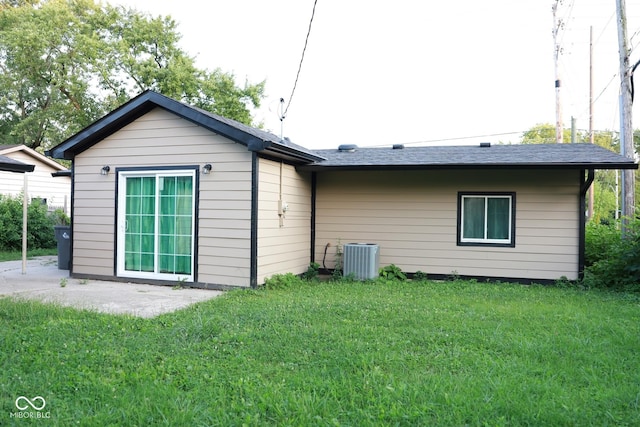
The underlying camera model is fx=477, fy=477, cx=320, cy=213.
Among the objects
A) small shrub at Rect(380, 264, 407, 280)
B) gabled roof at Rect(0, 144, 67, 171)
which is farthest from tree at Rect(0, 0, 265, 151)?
small shrub at Rect(380, 264, 407, 280)

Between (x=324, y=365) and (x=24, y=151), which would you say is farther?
(x=24, y=151)

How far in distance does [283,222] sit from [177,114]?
251cm

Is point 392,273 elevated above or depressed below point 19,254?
above

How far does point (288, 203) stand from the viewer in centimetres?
867

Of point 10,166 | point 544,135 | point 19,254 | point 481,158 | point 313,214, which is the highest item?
point 544,135

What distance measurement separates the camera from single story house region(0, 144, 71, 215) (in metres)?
16.5

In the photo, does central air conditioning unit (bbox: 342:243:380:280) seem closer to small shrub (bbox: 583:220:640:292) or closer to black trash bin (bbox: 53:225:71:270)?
small shrub (bbox: 583:220:640:292)

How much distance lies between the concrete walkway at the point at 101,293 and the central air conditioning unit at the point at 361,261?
2.65 metres

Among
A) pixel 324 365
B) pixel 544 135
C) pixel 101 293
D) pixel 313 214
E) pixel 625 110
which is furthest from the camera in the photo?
pixel 544 135

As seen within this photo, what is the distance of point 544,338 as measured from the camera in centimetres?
458

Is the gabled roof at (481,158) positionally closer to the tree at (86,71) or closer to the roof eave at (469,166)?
the roof eave at (469,166)

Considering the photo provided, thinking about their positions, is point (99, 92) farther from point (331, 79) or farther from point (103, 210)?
point (103, 210)

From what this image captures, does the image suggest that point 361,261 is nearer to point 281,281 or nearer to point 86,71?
point 281,281

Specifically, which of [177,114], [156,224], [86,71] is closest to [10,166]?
[156,224]
